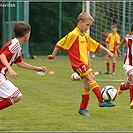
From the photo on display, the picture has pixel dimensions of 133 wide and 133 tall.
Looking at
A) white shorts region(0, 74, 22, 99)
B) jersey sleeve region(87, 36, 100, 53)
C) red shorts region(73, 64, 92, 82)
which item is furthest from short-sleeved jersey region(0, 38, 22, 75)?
jersey sleeve region(87, 36, 100, 53)

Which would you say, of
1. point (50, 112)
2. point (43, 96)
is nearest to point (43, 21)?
point (43, 96)

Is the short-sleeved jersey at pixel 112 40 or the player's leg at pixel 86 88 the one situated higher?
the player's leg at pixel 86 88

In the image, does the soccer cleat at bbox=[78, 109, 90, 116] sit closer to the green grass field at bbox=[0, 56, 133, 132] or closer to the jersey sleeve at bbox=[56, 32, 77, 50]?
the green grass field at bbox=[0, 56, 133, 132]

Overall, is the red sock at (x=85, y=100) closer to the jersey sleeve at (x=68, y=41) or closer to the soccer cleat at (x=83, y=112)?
the soccer cleat at (x=83, y=112)

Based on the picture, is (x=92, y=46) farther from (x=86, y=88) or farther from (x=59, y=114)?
(x=59, y=114)

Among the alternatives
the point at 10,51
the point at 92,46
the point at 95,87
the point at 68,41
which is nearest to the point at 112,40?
the point at 92,46

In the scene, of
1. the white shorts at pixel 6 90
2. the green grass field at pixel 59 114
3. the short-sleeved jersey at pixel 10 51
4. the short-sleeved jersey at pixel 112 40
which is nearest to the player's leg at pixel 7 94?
the white shorts at pixel 6 90

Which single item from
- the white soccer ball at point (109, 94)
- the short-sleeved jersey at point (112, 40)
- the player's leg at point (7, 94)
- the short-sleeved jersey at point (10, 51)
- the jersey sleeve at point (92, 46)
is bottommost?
the short-sleeved jersey at point (112, 40)

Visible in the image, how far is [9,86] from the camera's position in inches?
272

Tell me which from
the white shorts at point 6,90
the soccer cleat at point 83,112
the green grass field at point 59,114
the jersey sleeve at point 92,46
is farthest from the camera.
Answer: the jersey sleeve at point 92,46

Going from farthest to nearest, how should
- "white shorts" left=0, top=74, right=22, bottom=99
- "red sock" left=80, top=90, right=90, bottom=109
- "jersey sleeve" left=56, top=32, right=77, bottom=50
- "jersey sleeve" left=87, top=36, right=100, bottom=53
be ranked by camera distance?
"jersey sleeve" left=87, top=36, right=100, bottom=53 → "jersey sleeve" left=56, top=32, right=77, bottom=50 → "red sock" left=80, top=90, right=90, bottom=109 → "white shorts" left=0, top=74, right=22, bottom=99

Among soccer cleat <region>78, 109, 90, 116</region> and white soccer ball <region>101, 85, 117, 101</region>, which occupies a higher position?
white soccer ball <region>101, 85, 117, 101</region>

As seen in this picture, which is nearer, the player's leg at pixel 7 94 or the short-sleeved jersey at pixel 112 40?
the player's leg at pixel 7 94

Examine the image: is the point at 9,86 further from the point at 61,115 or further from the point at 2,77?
the point at 61,115
